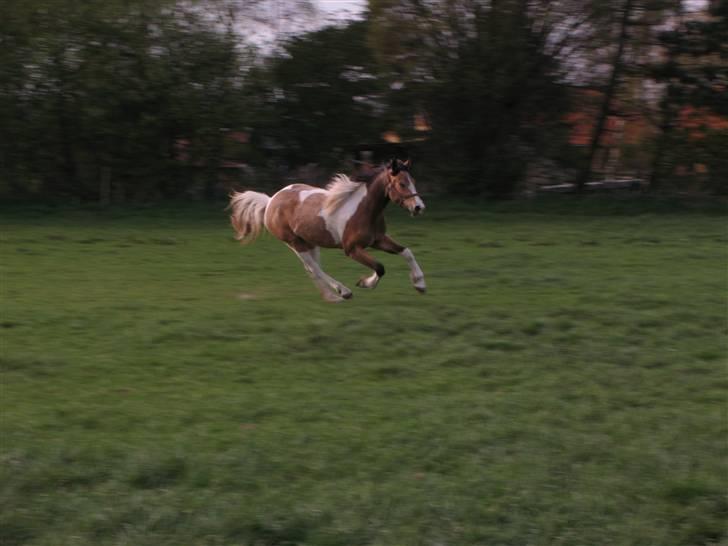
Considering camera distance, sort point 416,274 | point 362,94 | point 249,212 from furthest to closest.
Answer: point 362,94, point 249,212, point 416,274

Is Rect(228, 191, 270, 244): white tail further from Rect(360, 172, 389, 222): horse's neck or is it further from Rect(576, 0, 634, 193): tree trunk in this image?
Rect(576, 0, 634, 193): tree trunk

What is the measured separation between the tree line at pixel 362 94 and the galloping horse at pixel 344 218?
39.8ft

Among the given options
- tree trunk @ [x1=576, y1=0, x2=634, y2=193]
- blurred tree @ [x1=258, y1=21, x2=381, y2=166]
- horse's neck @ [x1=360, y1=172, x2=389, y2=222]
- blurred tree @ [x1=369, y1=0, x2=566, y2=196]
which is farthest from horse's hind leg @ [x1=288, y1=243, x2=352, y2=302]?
tree trunk @ [x1=576, y1=0, x2=634, y2=193]

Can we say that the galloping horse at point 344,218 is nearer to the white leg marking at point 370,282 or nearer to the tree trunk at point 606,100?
the white leg marking at point 370,282

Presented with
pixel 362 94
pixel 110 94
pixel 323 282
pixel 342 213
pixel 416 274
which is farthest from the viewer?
pixel 362 94

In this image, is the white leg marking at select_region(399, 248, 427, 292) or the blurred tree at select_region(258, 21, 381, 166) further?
the blurred tree at select_region(258, 21, 381, 166)

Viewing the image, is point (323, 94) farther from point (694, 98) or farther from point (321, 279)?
point (321, 279)

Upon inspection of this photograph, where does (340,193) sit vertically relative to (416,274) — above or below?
above

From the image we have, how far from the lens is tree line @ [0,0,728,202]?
70.3ft

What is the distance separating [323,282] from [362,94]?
1379 cm

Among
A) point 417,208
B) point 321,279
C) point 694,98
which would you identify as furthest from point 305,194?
point 694,98

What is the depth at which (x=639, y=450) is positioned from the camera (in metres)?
6.34

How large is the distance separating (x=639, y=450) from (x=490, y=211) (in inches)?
584

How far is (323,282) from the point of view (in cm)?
1048
